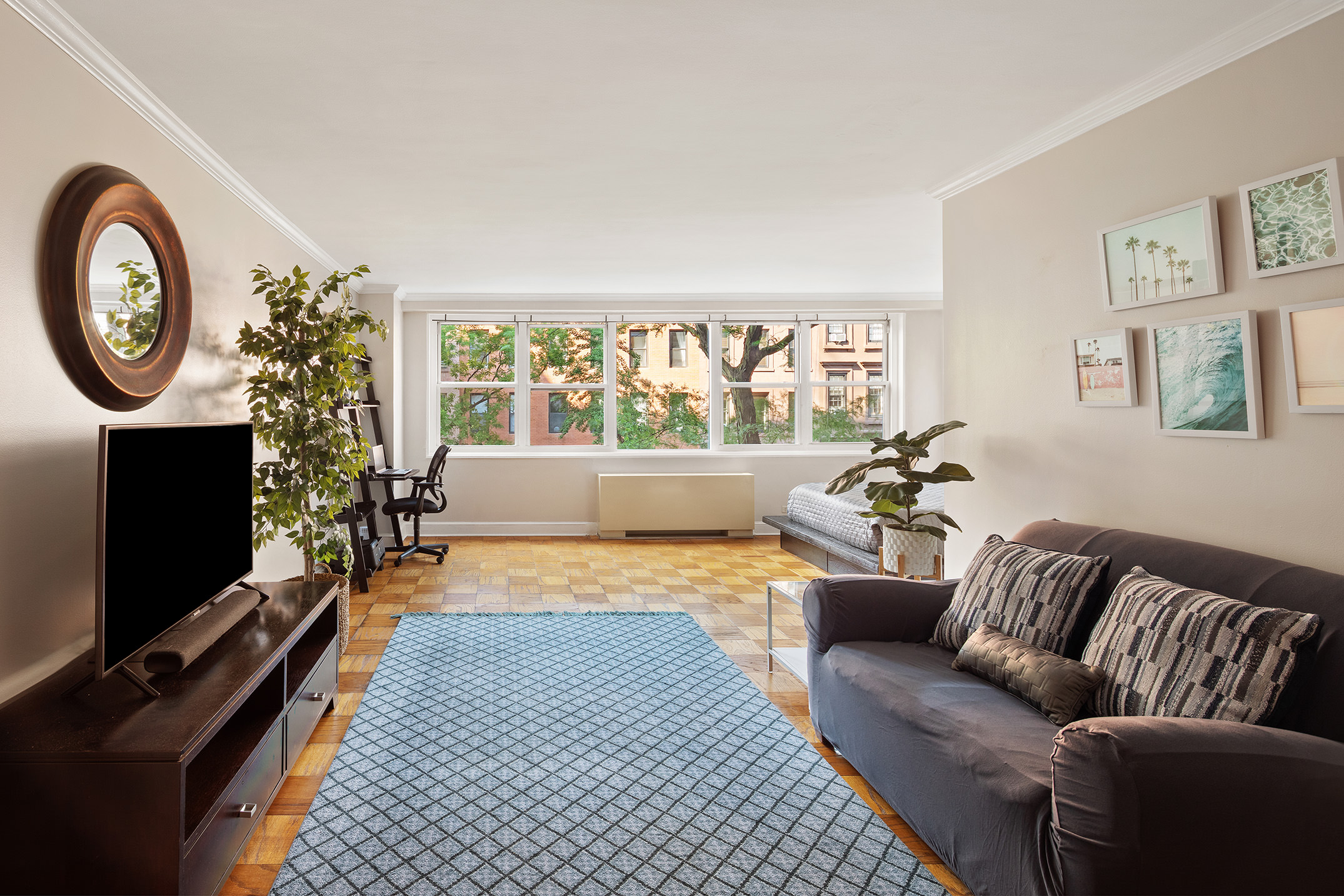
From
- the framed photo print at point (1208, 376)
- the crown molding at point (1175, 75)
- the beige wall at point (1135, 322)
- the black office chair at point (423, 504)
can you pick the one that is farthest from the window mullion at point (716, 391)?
the framed photo print at point (1208, 376)

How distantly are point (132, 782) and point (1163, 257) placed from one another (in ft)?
10.9

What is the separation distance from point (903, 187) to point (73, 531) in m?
3.84

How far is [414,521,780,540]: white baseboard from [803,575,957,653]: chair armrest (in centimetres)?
490

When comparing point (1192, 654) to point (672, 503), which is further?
point (672, 503)

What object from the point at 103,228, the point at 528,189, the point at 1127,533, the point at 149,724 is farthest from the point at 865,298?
the point at 149,724

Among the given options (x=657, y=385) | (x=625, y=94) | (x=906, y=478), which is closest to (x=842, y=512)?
(x=906, y=478)

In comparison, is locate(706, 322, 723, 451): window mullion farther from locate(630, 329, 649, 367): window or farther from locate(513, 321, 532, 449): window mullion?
locate(513, 321, 532, 449): window mullion

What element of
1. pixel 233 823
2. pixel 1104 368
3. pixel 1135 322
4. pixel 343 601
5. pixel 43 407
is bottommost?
pixel 233 823

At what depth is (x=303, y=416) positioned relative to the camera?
144 inches

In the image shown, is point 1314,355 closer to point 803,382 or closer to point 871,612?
point 871,612

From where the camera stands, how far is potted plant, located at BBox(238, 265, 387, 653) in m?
3.56

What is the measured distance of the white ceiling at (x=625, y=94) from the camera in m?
2.19

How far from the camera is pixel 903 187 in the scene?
12.7 feet

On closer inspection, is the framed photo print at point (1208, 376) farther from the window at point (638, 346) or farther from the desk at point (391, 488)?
the window at point (638, 346)
